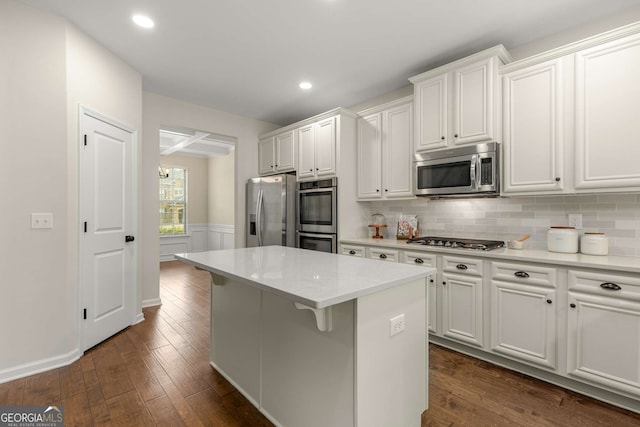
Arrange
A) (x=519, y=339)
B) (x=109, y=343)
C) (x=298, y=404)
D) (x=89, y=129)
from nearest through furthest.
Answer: (x=298, y=404), (x=519, y=339), (x=89, y=129), (x=109, y=343)

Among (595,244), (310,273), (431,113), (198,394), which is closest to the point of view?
(310,273)

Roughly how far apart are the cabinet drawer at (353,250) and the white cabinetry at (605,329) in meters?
1.83

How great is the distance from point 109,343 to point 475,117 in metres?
3.95

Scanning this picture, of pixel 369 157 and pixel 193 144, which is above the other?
pixel 193 144

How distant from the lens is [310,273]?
5.15 ft

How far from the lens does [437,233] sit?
3.38 meters

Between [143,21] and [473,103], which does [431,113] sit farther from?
[143,21]

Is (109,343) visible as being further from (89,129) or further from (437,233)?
(437,233)

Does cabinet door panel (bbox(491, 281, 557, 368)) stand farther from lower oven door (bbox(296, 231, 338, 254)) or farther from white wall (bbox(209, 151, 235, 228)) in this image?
white wall (bbox(209, 151, 235, 228))

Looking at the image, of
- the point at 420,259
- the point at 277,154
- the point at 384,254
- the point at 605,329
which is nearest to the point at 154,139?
the point at 277,154

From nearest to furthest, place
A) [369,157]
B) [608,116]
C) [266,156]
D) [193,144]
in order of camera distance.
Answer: [608,116] < [369,157] < [266,156] < [193,144]

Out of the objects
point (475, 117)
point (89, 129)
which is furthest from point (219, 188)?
point (475, 117)

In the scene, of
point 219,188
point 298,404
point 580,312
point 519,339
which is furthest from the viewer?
point 219,188

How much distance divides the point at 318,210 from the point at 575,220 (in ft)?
8.39
